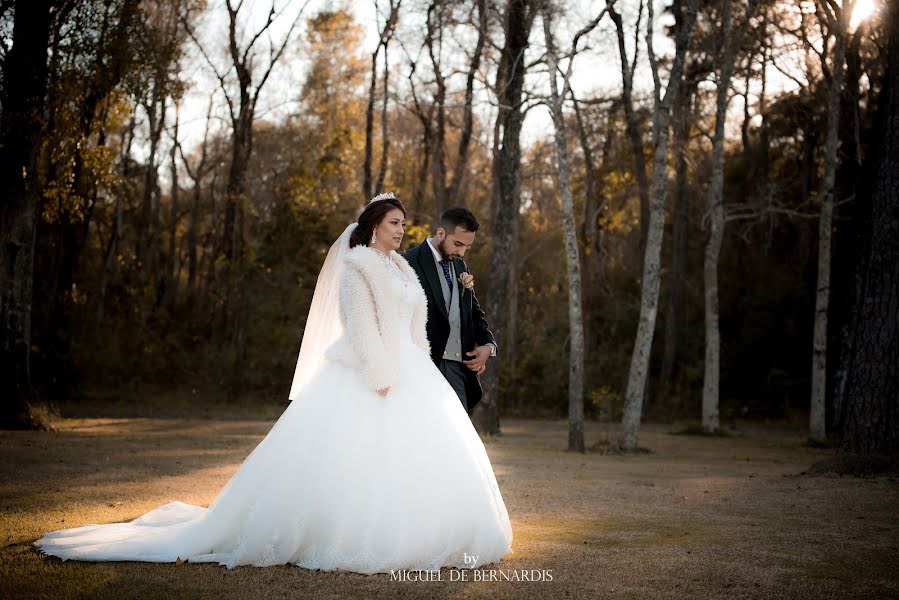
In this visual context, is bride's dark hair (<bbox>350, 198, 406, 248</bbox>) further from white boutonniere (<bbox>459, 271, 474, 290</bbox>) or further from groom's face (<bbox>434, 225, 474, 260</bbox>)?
white boutonniere (<bbox>459, 271, 474, 290</bbox>)

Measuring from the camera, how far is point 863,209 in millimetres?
17672

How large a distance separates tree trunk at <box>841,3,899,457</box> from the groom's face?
6.47 metres

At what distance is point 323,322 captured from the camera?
18.5ft

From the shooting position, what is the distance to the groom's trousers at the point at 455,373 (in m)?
6.32

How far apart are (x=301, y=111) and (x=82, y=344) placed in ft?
37.8

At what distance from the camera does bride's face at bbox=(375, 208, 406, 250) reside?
5.62 m

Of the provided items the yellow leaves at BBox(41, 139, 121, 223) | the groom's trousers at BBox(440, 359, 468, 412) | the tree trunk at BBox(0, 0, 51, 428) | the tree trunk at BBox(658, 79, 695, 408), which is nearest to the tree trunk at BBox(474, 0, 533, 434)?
the yellow leaves at BBox(41, 139, 121, 223)

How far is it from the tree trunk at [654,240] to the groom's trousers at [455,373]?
323 inches

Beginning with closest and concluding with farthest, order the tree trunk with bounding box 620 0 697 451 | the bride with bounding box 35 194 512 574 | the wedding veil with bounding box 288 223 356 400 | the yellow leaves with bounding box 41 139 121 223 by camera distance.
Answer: the bride with bounding box 35 194 512 574 < the wedding veil with bounding box 288 223 356 400 < the tree trunk with bounding box 620 0 697 451 < the yellow leaves with bounding box 41 139 121 223

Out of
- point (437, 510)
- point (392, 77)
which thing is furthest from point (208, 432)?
point (392, 77)

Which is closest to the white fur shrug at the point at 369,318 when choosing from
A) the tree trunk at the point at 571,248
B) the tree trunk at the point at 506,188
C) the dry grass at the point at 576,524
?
the dry grass at the point at 576,524

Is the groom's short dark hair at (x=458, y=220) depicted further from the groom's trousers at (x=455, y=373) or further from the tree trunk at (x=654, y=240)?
the tree trunk at (x=654, y=240)

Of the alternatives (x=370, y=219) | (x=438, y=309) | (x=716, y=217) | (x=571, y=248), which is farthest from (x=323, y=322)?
(x=716, y=217)

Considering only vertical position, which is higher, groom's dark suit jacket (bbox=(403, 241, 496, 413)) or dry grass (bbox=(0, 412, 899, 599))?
groom's dark suit jacket (bbox=(403, 241, 496, 413))
